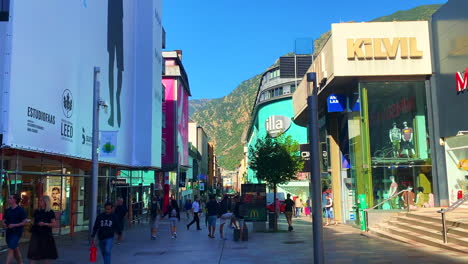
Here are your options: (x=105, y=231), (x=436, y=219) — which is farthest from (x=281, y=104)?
(x=105, y=231)

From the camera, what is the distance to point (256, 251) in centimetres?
1364

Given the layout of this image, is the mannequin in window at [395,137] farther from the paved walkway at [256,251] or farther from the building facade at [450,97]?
the paved walkway at [256,251]

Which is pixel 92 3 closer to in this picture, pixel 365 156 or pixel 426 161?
pixel 365 156

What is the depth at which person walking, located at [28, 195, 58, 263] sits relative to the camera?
8656 mm

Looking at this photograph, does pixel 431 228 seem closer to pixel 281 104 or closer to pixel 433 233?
pixel 433 233

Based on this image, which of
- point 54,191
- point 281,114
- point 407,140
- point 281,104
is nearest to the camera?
point 54,191

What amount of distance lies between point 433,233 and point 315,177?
7435 mm

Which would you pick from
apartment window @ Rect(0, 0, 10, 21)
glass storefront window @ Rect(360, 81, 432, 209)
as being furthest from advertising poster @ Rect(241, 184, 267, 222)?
apartment window @ Rect(0, 0, 10, 21)

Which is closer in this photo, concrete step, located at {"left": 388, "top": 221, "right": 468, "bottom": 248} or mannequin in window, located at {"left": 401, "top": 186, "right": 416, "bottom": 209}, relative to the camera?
concrete step, located at {"left": 388, "top": 221, "right": 468, "bottom": 248}

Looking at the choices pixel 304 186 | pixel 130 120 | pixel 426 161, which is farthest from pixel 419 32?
pixel 304 186

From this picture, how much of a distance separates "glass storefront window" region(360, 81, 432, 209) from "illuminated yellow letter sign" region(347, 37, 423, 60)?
1.42m

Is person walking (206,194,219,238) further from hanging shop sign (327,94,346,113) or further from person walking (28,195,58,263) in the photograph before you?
person walking (28,195,58,263)

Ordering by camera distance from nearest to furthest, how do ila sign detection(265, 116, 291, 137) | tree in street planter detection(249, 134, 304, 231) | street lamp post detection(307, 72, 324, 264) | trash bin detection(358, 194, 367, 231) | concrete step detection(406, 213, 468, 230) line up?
street lamp post detection(307, 72, 324, 264), concrete step detection(406, 213, 468, 230), trash bin detection(358, 194, 367, 231), tree in street planter detection(249, 134, 304, 231), ila sign detection(265, 116, 291, 137)

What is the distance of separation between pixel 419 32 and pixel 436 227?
30.7 ft
